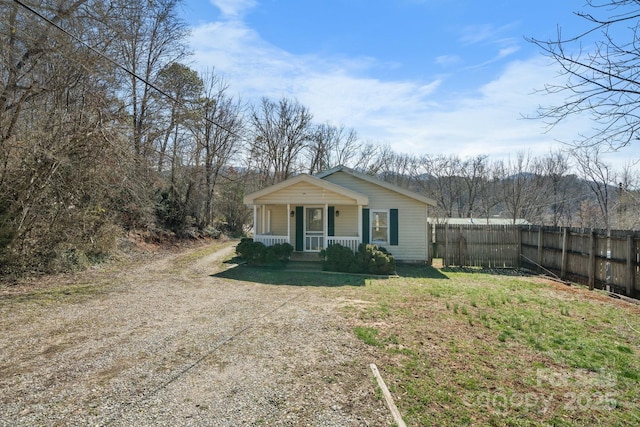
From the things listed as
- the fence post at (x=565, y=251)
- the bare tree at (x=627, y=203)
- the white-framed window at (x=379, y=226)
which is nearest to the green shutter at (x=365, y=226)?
the white-framed window at (x=379, y=226)

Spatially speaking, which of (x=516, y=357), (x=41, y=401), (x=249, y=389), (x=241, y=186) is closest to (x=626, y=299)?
(x=516, y=357)

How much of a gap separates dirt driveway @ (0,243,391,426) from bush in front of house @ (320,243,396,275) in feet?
13.8

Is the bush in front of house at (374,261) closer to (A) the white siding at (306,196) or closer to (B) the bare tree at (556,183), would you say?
(A) the white siding at (306,196)

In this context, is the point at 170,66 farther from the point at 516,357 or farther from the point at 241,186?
the point at 516,357

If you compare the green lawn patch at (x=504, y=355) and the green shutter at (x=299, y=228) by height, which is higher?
the green shutter at (x=299, y=228)

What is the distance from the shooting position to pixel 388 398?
323 cm

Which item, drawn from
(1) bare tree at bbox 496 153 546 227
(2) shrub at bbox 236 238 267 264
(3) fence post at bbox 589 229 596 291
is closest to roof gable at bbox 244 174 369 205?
(2) shrub at bbox 236 238 267 264

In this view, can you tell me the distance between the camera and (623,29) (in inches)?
88.7

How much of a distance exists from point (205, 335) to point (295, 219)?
30.2ft

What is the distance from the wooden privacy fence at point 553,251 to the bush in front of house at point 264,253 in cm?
627

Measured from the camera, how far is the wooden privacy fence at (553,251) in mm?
8102

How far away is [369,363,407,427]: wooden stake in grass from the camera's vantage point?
288 centimetres

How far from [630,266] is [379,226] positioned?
7712mm

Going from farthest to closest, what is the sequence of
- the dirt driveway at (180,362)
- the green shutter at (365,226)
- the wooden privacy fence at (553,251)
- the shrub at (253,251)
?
the green shutter at (365,226)
the shrub at (253,251)
the wooden privacy fence at (553,251)
the dirt driveway at (180,362)
